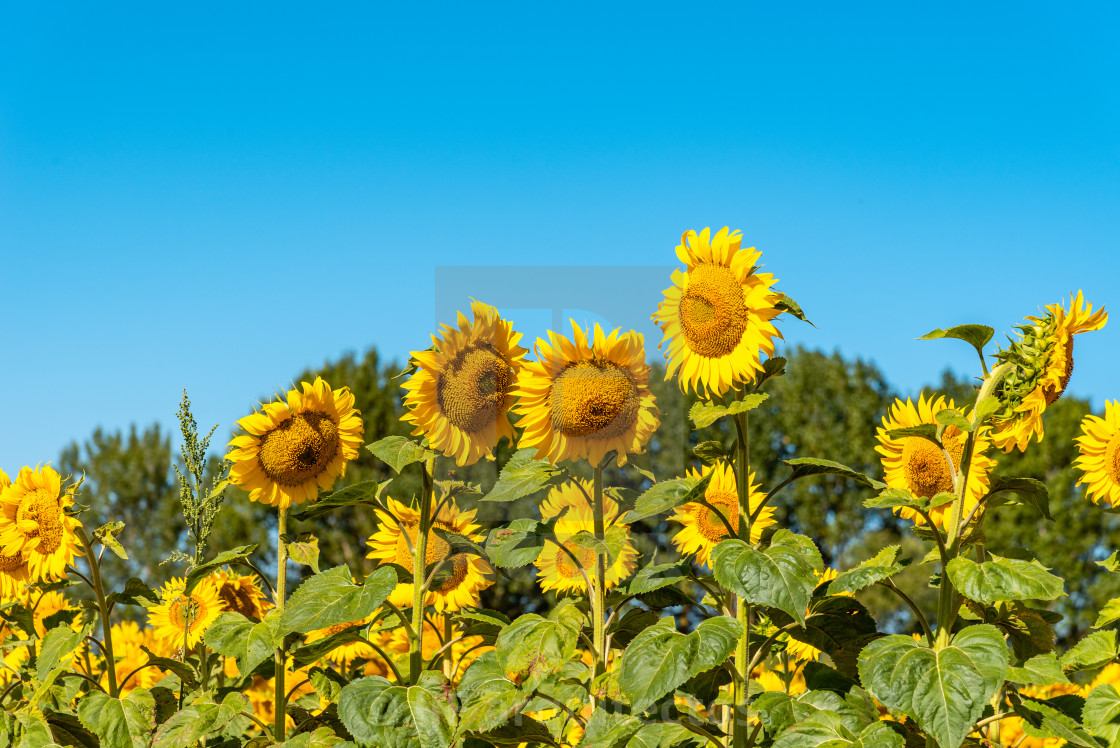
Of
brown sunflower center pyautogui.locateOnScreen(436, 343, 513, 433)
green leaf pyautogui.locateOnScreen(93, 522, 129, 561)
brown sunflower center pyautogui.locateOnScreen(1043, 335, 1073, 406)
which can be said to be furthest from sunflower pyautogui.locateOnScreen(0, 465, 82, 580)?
brown sunflower center pyautogui.locateOnScreen(1043, 335, 1073, 406)

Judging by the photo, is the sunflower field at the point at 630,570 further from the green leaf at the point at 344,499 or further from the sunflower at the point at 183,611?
the sunflower at the point at 183,611

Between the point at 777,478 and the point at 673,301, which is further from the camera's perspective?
the point at 777,478

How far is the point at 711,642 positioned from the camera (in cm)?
237

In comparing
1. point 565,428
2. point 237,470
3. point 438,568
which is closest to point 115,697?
point 237,470

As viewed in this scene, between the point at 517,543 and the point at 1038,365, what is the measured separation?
154 cm

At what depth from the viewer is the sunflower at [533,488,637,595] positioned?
3142 millimetres

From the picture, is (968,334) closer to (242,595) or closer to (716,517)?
(716,517)

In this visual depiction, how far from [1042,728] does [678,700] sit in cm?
107

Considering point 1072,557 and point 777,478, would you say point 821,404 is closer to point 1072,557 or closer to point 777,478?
point 777,478

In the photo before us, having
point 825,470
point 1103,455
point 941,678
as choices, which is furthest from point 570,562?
point 1103,455

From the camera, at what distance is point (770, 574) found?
2367 mm

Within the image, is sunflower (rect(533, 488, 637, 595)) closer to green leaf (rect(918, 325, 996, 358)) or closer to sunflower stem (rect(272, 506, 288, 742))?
sunflower stem (rect(272, 506, 288, 742))

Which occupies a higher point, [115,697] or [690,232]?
[690,232]

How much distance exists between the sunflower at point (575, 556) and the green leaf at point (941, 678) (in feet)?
2.55
